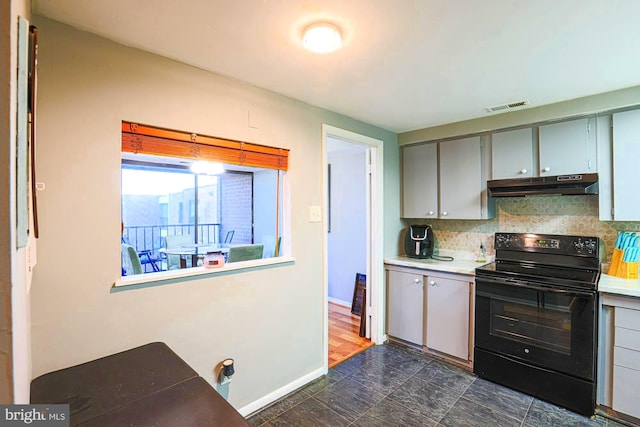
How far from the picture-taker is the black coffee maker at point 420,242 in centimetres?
322

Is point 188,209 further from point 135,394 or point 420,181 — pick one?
point 135,394

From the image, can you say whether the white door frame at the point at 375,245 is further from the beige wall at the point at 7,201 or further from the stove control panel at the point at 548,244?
the beige wall at the point at 7,201

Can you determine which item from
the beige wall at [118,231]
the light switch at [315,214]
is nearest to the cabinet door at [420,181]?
the light switch at [315,214]

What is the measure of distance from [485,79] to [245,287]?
2117mm

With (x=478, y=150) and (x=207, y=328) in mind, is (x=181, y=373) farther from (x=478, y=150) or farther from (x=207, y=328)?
(x=478, y=150)

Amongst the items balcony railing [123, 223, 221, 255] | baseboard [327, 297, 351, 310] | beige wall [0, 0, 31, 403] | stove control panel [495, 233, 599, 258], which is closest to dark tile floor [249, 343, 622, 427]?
stove control panel [495, 233, 599, 258]

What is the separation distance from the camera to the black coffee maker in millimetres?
3223

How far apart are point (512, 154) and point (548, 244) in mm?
819

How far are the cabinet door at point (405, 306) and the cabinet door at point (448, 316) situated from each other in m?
0.09

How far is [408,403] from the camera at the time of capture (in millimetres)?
2205

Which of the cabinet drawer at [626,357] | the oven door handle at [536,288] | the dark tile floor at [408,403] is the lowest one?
the dark tile floor at [408,403]

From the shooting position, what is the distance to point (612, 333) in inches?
79.9

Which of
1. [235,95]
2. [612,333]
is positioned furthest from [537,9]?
[612,333]

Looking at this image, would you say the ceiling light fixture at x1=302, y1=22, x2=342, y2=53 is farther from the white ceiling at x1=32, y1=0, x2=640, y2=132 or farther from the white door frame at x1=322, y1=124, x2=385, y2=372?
the white door frame at x1=322, y1=124, x2=385, y2=372
